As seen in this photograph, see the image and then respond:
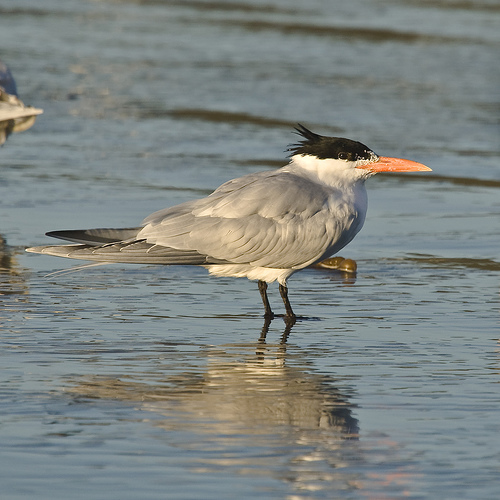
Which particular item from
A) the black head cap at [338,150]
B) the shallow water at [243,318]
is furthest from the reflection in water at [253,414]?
the black head cap at [338,150]

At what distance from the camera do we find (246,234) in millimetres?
5648

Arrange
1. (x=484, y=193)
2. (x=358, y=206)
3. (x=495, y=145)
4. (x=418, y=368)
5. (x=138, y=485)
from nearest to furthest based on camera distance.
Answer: (x=138, y=485) → (x=418, y=368) → (x=358, y=206) → (x=484, y=193) → (x=495, y=145)

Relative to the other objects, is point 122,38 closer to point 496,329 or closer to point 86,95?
point 86,95

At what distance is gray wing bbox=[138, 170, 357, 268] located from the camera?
5656mm

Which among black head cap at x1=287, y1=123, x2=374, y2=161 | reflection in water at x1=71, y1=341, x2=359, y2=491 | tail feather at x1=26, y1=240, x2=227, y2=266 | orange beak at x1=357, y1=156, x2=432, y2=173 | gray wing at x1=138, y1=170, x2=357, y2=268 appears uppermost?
black head cap at x1=287, y1=123, x2=374, y2=161

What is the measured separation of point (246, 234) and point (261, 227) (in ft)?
0.25

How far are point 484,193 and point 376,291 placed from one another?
2820 mm

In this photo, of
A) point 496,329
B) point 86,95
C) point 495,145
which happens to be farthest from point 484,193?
point 86,95

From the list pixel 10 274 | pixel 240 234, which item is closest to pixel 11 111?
pixel 10 274

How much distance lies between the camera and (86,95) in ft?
40.8

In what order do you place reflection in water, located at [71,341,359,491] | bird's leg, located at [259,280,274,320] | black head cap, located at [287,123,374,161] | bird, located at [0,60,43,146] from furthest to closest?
bird, located at [0,60,43,146] < black head cap, located at [287,123,374,161] < bird's leg, located at [259,280,274,320] < reflection in water, located at [71,341,359,491]

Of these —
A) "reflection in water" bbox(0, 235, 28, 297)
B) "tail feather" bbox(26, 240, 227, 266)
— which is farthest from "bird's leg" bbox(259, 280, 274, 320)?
"reflection in water" bbox(0, 235, 28, 297)

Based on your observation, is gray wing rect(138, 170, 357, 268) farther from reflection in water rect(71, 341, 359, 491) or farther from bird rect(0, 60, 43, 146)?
bird rect(0, 60, 43, 146)

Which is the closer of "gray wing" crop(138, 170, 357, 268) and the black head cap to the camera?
"gray wing" crop(138, 170, 357, 268)
